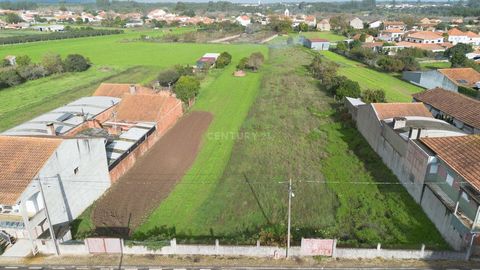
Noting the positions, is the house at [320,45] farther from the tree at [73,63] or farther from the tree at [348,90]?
the tree at [73,63]

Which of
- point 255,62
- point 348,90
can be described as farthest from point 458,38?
point 348,90

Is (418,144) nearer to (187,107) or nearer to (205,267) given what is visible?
(205,267)

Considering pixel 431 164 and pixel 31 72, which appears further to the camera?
pixel 31 72

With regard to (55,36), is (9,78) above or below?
below

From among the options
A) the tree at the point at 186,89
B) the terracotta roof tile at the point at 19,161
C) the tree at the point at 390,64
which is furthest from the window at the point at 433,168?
the tree at the point at 390,64

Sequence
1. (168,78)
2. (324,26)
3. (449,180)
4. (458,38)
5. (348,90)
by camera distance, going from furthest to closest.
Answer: (324,26)
(458,38)
(168,78)
(348,90)
(449,180)

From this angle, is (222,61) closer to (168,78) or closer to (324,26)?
(168,78)
